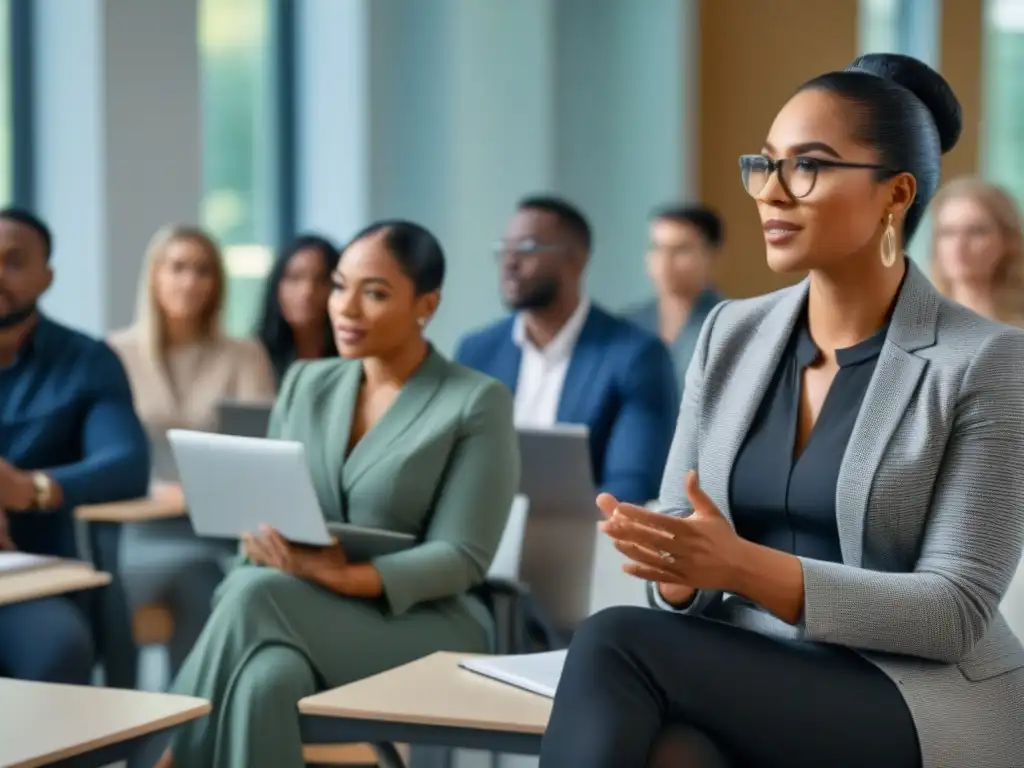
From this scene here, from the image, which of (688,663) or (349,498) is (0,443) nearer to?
(349,498)

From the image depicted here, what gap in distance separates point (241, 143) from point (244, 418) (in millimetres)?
3458

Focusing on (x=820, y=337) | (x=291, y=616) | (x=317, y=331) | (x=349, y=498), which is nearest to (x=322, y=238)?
(x=317, y=331)

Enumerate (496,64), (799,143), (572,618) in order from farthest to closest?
(496,64) → (572,618) → (799,143)

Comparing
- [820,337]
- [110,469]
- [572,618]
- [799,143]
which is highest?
[799,143]

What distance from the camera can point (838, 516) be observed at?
2.06 m

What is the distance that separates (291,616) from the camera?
287 centimetres

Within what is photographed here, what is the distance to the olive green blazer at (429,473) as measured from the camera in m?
3.00

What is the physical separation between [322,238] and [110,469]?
1741 mm

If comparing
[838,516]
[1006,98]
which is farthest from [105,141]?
A: [1006,98]

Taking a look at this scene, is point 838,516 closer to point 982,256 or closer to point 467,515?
point 467,515

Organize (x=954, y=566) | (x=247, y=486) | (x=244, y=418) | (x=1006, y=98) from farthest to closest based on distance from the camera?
(x=1006, y=98) < (x=244, y=418) < (x=247, y=486) < (x=954, y=566)

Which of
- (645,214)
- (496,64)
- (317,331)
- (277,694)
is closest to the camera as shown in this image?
(277,694)

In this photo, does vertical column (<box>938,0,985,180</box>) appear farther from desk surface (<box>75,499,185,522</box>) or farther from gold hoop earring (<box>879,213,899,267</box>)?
gold hoop earring (<box>879,213,899,267</box>)

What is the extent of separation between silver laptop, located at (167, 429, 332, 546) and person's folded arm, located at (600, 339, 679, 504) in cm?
138
